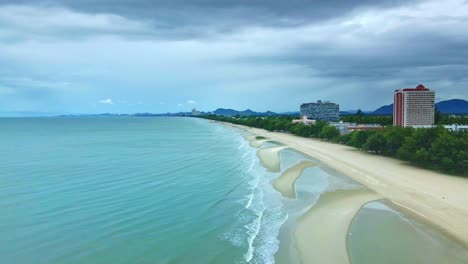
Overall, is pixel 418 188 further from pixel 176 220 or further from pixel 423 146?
pixel 176 220

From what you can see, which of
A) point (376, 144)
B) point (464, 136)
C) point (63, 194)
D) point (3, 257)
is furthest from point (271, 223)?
point (376, 144)

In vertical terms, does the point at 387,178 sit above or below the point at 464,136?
below

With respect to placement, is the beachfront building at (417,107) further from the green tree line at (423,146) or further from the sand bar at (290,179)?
the sand bar at (290,179)

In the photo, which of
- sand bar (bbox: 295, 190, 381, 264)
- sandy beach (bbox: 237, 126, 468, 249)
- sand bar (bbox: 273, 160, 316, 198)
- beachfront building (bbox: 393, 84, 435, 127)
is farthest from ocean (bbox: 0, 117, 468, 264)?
beachfront building (bbox: 393, 84, 435, 127)

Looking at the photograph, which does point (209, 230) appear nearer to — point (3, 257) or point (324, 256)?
point (324, 256)

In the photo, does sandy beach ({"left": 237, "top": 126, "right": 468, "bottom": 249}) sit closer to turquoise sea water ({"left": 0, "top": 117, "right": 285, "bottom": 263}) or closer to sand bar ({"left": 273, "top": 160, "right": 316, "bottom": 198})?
sand bar ({"left": 273, "top": 160, "right": 316, "bottom": 198})

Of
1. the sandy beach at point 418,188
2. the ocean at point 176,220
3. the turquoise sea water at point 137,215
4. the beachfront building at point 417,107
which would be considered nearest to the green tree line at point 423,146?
the sandy beach at point 418,188
